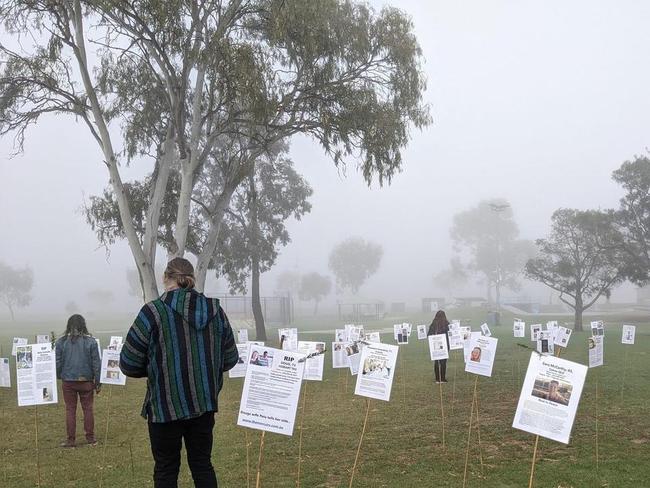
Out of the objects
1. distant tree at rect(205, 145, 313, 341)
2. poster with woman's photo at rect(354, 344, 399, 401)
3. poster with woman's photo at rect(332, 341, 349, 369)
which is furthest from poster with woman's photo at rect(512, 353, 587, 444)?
distant tree at rect(205, 145, 313, 341)

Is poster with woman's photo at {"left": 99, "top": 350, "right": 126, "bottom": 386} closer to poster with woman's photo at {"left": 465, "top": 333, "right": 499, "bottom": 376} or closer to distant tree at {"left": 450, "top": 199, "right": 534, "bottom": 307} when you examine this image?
poster with woman's photo at {"left": 465, "top": 333, "right": 499, "bottom": 376}

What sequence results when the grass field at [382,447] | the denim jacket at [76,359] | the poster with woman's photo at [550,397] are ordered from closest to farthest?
the poster with woman's photo at [550,397] → the grass field at [382,447] → the denim jacket at [76,359]

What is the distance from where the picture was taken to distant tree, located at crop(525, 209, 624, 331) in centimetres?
3133

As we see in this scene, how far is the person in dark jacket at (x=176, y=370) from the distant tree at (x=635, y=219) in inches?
1222

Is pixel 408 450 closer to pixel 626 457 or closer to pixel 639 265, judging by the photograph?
pixel 626 457

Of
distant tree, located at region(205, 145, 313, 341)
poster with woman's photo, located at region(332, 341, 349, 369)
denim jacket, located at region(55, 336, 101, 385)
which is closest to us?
denim jacket, located at region(55, 336, 101, 385)

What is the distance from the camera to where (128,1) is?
12625 mm

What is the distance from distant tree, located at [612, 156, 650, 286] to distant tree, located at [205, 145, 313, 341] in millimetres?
16760

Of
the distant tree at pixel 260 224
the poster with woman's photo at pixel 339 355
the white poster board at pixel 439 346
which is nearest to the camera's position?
the white poster board at pixel 439 346

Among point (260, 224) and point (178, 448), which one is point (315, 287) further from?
point (178, 448)

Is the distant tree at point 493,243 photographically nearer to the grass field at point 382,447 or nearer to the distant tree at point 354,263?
the distant tree at point 354,263

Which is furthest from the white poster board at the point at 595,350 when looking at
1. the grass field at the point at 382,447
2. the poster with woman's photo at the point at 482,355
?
the poster with woman's photo at the point at 482,355

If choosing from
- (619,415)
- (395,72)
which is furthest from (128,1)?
(619,415)

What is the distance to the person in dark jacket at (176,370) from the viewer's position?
3420 mm
